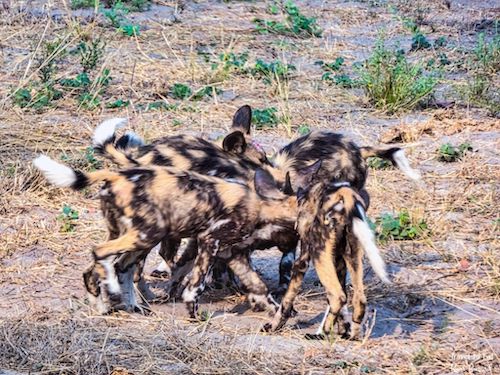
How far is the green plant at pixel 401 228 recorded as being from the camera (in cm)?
776

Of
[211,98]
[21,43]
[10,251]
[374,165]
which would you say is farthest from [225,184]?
[21,43]

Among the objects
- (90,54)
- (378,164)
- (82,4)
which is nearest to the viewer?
(378,164)

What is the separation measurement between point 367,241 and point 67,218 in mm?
2766

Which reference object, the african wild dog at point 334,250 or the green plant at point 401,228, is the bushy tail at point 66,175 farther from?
the green plant at point 401,228

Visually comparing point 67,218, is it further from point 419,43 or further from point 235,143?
point 419,43

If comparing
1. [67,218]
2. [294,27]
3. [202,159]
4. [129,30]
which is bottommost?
[294,27]

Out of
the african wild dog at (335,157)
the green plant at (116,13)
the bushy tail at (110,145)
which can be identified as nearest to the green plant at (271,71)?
the green plant at (116,13)

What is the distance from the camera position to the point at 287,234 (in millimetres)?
6617

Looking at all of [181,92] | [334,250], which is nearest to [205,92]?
[181,92]

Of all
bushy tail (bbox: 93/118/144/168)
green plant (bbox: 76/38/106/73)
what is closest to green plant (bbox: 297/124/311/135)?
green plant (bbox: 76/38/106/73)

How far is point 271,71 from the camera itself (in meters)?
11.1

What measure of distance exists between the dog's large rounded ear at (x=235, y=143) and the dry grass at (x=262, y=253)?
845 millimetres

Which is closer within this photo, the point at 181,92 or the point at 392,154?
the point at 392,154

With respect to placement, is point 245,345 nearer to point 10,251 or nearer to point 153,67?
point 10,251
